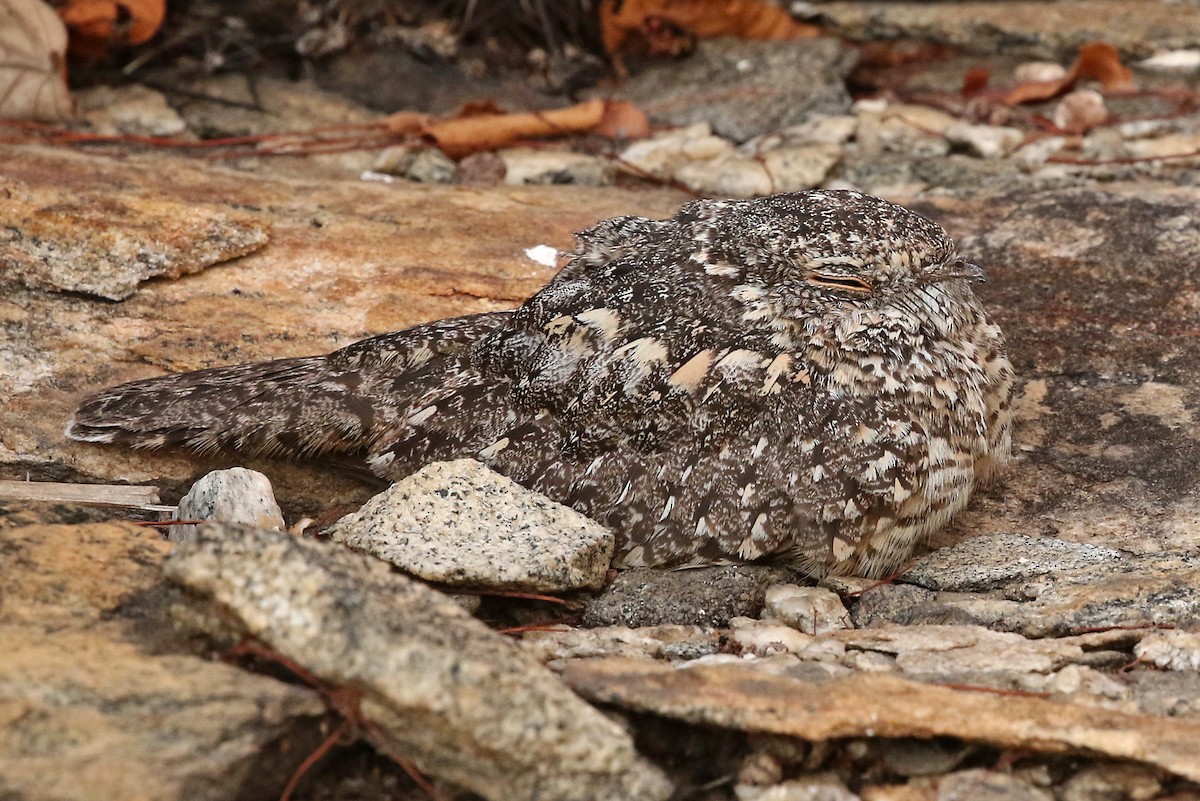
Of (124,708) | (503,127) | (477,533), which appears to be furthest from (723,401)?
(503,127)

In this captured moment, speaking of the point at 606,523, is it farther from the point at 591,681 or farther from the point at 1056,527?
the point at 1056,527

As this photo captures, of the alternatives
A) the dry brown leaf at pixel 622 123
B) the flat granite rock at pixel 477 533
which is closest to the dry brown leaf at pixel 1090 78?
the dry brown leaf at pixel 622 123

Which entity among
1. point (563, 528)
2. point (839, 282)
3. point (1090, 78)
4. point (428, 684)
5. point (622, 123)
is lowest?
point (563, 528)

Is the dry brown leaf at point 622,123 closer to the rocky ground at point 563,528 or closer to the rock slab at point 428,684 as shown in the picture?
the rocky ground at point 563,528

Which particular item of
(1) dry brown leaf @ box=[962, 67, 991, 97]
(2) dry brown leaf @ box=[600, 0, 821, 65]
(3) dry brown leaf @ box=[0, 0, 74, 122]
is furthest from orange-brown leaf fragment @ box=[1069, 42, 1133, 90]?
(3) dry brown leaf @ box=[0, 0, 74, 122]

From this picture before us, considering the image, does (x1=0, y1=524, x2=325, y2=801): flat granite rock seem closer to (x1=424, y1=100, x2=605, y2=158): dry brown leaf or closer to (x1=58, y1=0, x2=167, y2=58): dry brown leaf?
(x1=424, y1=100, x2=605, y2=158): dry brown leaf

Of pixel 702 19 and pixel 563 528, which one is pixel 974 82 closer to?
pixel 702 19
